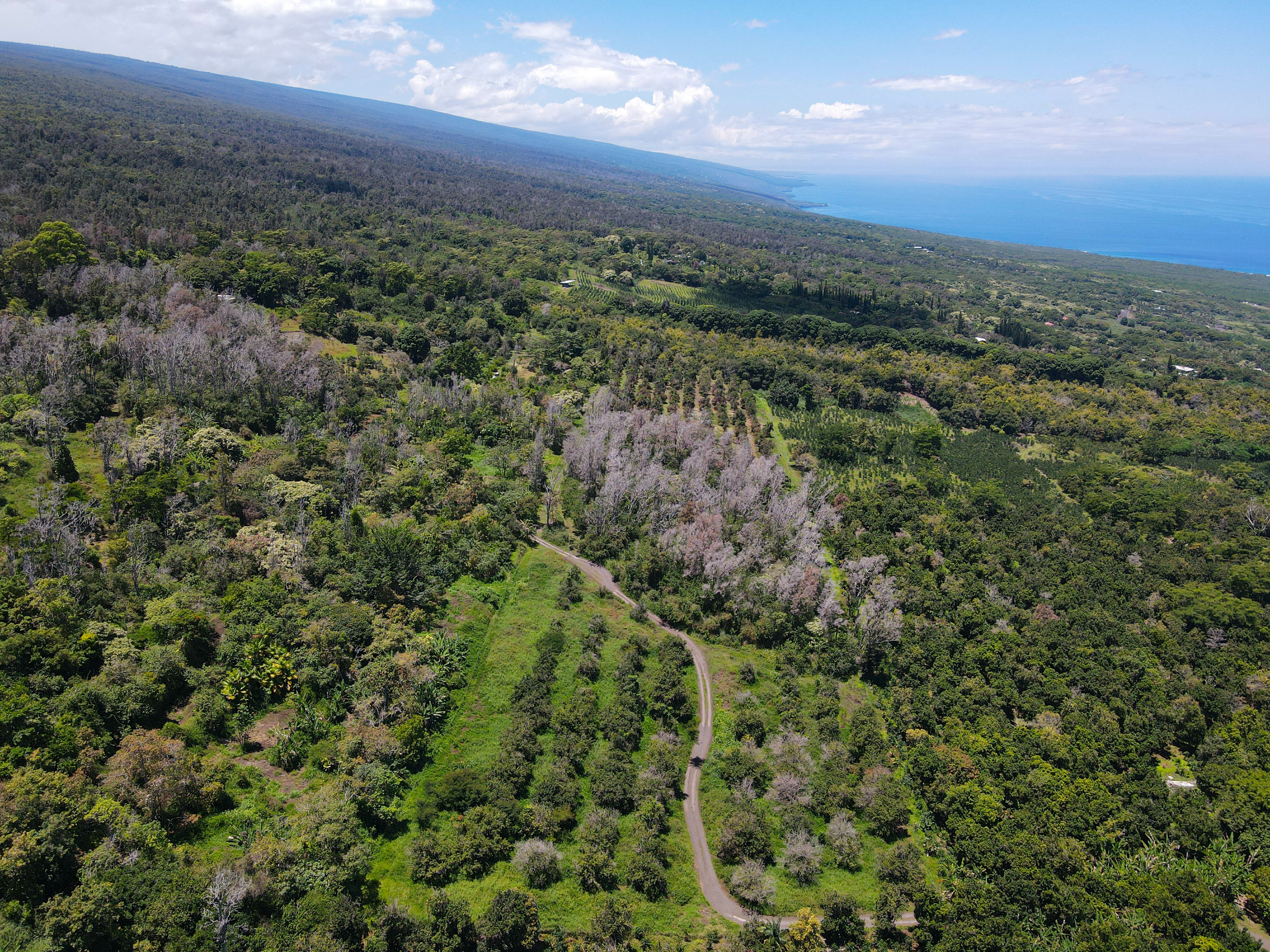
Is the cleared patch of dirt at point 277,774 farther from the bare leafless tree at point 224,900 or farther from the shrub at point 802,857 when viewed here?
the shrub at point 802,857

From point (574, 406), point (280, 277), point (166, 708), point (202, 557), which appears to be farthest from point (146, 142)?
point (166, 708)

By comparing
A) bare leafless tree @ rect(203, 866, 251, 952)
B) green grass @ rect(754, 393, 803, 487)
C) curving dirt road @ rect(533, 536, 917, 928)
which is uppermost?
green grass @ rect(754, 393, 803, 487)

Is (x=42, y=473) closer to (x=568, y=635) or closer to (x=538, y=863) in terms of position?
(x=568, y=635)

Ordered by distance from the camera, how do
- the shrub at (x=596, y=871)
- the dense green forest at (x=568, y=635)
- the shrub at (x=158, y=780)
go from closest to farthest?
1. the shrub at (x=158, y=780)
2. the dense green forest at (x=568, y=635)
3. the shrub at (x=596, y=871)

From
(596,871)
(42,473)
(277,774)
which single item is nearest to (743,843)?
(596,871)

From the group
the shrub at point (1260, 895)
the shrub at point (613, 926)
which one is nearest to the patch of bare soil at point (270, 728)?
the shrub at point (613, 926)

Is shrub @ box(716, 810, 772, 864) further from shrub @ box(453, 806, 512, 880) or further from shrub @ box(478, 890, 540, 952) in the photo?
shrub @ box(453, 806, 512, 880)

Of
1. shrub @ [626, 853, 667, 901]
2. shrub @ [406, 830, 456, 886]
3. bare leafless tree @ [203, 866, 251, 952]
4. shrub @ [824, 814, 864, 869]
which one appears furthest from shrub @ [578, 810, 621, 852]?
bare leafless tree @ [203, 866, 251, 952]

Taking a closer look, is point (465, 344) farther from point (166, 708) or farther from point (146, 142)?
point (146, 142)
